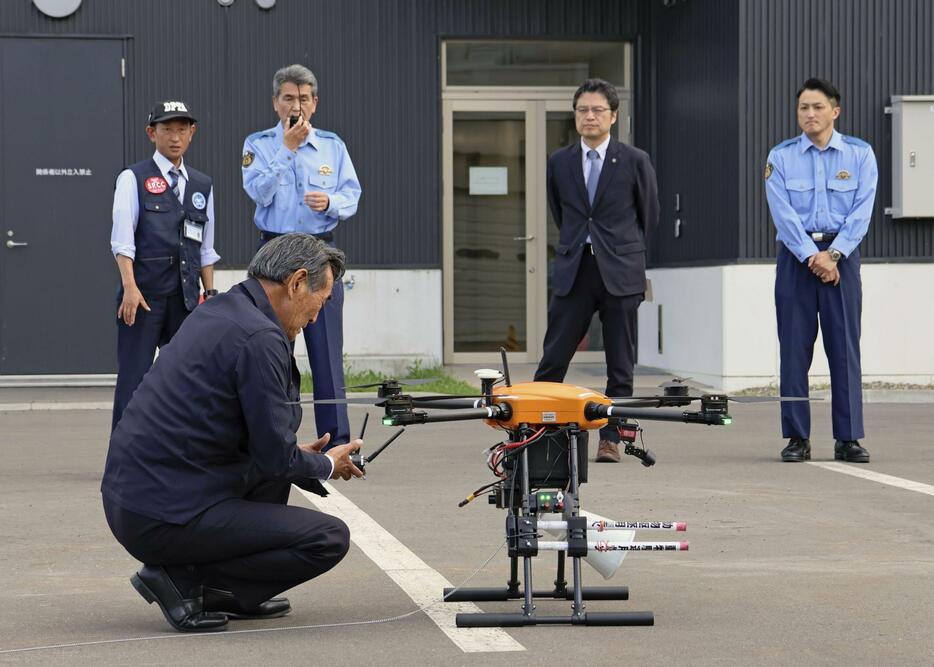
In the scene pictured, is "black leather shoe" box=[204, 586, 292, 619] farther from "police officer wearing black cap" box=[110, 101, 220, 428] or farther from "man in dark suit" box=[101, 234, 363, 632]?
"police officer wearing black cap" box=[110, 101, 220, 428]

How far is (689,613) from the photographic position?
568 cm

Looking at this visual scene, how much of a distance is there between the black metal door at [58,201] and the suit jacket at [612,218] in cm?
697

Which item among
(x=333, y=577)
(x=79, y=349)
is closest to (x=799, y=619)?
(x=333, y=577)

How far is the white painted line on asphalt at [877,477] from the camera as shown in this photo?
29.0 feet

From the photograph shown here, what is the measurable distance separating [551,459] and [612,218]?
4826mm

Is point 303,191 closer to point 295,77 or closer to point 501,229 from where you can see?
point 295,77

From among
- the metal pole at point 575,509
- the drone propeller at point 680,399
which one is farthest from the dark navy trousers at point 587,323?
the metal pole at point 575,509

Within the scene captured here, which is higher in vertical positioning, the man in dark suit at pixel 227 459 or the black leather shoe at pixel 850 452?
the man in dark suit at pixel 227 459

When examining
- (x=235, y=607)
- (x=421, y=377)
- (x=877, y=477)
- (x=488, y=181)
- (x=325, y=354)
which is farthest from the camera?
(x=488, y=181)

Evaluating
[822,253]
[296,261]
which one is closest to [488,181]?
[822,253]

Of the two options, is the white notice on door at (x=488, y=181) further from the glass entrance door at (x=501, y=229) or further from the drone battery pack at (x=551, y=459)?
the drone battery pack at (x=551, y=459)

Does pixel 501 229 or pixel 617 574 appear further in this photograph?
pixel 501 229

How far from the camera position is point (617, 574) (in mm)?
6434

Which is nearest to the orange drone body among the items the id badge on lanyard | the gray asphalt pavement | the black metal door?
the gray asphalt pavement
